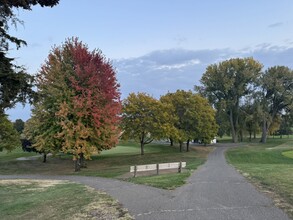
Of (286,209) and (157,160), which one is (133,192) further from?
(157,160)

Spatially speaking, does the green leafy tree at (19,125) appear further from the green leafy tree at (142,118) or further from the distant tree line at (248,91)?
the green leafy tree at (142,118)

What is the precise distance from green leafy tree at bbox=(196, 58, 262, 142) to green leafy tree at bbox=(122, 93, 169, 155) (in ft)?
104

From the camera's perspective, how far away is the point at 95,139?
27.6 m

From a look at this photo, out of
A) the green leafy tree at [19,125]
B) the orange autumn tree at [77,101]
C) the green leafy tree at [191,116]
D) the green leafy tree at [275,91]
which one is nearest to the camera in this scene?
the orange autumn tree at [77,101]

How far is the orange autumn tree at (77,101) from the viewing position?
2548 cm

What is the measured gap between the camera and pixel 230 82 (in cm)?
6719

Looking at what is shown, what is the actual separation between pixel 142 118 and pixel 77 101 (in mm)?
14391

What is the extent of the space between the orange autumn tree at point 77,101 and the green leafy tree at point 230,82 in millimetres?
44251

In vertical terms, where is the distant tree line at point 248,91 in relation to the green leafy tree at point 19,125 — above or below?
above

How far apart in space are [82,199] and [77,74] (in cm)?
1646

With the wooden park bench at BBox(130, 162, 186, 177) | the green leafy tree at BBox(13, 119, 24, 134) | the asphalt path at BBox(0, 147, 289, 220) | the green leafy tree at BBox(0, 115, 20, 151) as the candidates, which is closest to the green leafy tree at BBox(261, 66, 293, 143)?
the green leafy tree at BBox(0, 115, 20, 151)

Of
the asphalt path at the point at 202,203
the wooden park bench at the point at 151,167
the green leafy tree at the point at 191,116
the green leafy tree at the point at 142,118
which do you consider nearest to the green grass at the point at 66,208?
the asphalt path at the point at 202,203

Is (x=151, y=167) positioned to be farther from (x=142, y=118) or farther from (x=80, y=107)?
(x=142, y=118)

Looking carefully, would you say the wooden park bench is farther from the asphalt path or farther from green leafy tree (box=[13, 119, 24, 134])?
green leafy tree (box=[13, 119, 24, 134])
